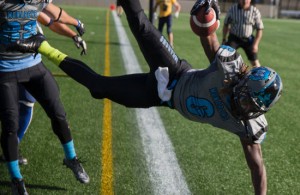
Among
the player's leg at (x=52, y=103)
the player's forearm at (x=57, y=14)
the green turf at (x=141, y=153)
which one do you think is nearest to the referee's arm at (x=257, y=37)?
the green turf at (x=141, y=153)

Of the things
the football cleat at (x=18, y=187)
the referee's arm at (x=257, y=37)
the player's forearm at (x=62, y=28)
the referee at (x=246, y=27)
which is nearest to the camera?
the football cleat at (x=18, y=187)

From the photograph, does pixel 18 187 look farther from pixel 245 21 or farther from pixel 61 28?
pixel 245 21

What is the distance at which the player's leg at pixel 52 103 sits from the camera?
349cm

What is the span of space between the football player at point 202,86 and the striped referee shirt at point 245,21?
552 cm

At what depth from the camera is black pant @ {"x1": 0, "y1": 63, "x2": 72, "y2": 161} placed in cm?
332

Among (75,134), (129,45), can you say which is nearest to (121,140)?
(75,134)

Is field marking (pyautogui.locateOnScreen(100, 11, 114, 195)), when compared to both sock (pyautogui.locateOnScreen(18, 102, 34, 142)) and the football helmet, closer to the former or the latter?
sock (pyautogui.locateOnScreen(18, 102, 34, 142))

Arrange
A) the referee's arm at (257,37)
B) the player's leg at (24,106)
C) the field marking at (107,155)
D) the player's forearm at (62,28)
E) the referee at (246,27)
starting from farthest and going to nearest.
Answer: the referee at (246,27) → the referee's arm at (257,37) → the player's forearm at (62,28) → the player's leg at (24,106) → the field marking at (107,155)

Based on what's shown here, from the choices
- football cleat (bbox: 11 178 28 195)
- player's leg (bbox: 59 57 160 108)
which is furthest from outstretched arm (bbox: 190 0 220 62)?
football cleat (bbox: 11 178 28 195)

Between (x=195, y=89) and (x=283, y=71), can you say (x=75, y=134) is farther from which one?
(x=283, y=71)

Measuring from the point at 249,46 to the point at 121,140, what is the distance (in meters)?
5.02

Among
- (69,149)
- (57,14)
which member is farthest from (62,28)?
(69,149)

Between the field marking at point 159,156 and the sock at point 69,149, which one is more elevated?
the sock at point 69,149

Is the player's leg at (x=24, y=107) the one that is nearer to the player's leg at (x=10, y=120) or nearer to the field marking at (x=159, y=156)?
the player's leg at (x=10, y=120)
